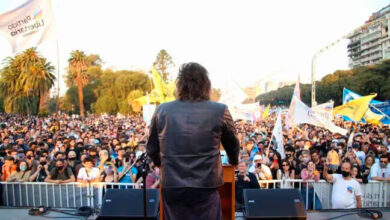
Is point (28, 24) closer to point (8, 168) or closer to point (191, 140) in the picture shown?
point (8, 168)

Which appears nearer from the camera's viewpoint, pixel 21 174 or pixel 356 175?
pixel 356 175

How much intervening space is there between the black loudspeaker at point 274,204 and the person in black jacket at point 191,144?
226 centimetres

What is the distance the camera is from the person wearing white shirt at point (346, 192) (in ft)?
19.1

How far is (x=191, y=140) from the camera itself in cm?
241

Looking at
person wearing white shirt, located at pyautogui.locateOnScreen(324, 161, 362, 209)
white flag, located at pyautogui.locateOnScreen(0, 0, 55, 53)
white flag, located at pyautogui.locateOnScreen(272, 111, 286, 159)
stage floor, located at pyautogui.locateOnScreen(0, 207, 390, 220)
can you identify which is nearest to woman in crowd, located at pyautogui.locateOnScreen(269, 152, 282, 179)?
white flag, located at pyautogui.locateOnScreen(272, 111, 286, 159)

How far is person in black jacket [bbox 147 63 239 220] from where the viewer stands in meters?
2.42

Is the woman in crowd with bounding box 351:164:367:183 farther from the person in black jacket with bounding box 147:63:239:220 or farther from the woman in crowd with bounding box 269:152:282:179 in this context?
the person in black jacket with bounding box 147:63:239:220

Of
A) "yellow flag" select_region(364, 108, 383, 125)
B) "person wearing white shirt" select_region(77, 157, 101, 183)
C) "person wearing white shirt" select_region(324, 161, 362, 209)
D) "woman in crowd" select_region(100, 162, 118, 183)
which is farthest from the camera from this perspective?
"yellow flag" select_region(364, 108, 383, 125)

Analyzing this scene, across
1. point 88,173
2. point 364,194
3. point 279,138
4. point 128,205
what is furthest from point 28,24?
point 364,194

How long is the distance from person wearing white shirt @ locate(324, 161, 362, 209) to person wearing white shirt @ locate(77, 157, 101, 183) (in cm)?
439

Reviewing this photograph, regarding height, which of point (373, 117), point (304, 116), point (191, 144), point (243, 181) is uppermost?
point (191, 144)

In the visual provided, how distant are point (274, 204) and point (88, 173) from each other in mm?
4048

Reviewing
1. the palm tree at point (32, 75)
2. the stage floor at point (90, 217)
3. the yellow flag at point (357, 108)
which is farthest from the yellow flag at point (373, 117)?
the palm tree at point (32, 75)

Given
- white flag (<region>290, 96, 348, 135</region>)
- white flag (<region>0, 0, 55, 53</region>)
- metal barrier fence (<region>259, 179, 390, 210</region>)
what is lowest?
metal barrier fence (<region>259, 179, 390, 210</region>)
